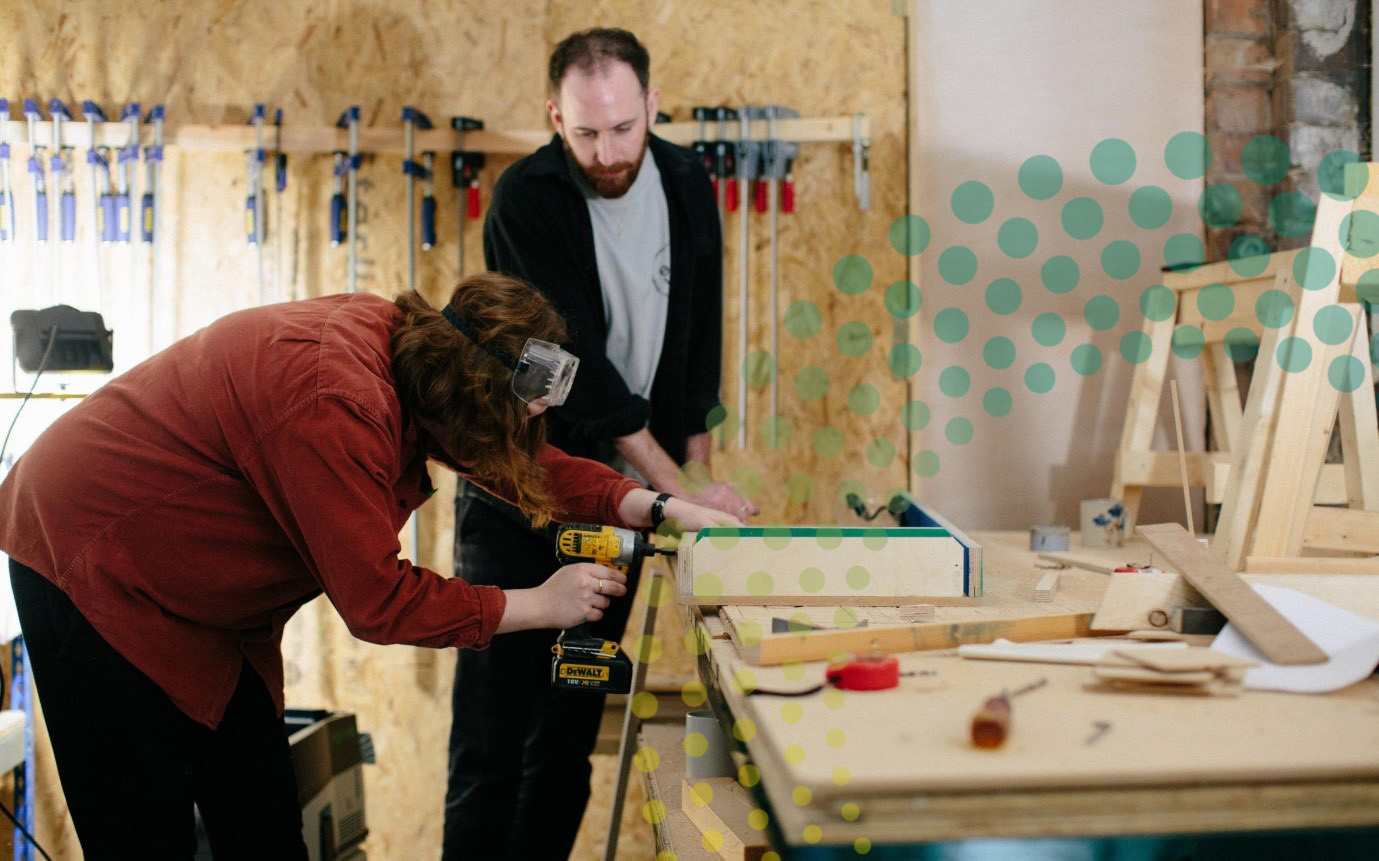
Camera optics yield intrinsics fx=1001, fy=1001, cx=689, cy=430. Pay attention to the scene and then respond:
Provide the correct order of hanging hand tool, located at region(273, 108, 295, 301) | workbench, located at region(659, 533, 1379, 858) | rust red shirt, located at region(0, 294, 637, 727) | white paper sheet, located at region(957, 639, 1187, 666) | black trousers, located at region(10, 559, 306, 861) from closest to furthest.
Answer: workbench, located at region(659, 533, 1379, 858) → white paper sheet, located at region(957, 639, 1187, 666) → rust red shirt, located at region(0, 294, 637, 727) → black trousers, located at region(10, 559, 306, 861) → hanging hand tool, located at region(273, 108, 295, 301)

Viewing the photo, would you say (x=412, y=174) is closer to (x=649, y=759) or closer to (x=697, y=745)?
(x=649, y=759)

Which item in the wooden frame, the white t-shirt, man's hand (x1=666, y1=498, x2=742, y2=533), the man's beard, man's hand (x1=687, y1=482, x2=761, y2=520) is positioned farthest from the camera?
the white t-shirt

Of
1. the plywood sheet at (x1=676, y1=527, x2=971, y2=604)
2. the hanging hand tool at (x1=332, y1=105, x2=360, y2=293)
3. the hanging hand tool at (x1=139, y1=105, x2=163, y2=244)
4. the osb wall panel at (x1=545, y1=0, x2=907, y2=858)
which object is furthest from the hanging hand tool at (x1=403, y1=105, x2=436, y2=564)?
the plywood sheet at (x1=676, y1=527, x2=971, y2=604)

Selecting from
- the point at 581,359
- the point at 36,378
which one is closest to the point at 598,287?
the point at 581,359

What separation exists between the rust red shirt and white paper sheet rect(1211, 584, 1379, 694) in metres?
0.82

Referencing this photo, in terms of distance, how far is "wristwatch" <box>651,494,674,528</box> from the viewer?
156 centimetres

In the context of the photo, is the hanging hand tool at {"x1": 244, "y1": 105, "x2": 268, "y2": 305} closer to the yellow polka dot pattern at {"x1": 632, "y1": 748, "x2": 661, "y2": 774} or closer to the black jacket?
the black jacket

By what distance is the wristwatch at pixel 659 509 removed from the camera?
1559 millimetres

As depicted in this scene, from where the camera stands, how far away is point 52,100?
7.57 feet

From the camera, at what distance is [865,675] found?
886mm

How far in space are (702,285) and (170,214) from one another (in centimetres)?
132

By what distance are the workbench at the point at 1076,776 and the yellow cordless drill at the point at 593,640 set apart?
1.87 ft

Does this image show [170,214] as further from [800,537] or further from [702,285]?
[800,537]

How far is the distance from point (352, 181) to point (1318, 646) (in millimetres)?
2111
